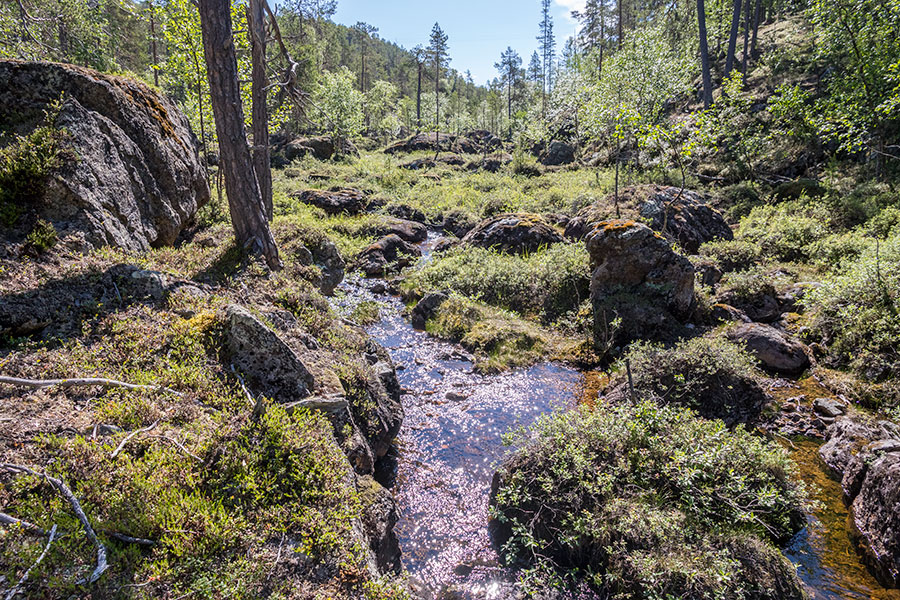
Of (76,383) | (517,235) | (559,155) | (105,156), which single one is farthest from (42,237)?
(559,155)

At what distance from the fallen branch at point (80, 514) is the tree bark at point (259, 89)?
6937 millimetres

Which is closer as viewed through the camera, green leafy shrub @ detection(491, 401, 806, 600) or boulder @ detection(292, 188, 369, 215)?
green leafy shrub @ detection(491, 401, 806, 600)

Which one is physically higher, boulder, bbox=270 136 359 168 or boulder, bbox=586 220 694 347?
boulder, bbox=270 136 359 168

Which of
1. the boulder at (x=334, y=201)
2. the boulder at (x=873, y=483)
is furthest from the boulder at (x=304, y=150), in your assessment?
the boulder at (x=873, y=483)

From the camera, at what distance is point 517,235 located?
58.7 ft

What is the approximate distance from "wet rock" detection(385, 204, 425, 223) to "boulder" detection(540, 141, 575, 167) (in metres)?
21.9

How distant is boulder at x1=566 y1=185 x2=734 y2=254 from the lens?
17.2m

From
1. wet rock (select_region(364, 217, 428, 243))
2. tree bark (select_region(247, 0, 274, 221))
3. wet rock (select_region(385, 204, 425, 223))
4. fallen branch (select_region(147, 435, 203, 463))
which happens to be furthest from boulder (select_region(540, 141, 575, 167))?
fallen branch (select_region(147, 435, 203, 463))

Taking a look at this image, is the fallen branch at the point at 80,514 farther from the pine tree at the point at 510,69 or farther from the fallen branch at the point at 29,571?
the pine tree at the point at 510,69

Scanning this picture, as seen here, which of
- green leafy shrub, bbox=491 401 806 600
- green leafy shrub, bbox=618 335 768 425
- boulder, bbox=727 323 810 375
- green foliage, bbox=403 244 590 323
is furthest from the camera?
green foliage, bbox=403 244 590 323

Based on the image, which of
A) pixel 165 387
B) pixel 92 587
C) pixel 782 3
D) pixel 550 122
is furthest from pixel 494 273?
pixel 782 3

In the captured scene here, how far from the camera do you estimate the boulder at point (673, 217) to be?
17188 mm

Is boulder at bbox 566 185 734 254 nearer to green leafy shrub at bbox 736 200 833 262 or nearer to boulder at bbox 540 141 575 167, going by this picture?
green leafy shrub at bbox 736 200 833 262

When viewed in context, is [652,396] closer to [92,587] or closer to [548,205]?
[92,587]
